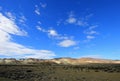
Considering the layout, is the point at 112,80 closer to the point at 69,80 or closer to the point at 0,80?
the point at 69,80

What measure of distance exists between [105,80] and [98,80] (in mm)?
1146

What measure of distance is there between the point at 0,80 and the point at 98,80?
14934mm

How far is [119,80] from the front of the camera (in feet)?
115

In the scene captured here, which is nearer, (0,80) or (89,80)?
(0,80)

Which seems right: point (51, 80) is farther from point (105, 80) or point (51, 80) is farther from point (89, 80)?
point (105, 80)

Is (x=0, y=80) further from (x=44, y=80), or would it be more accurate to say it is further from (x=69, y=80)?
(x=69, y=80)

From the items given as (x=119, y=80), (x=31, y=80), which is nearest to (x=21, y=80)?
(x=31, y=80)

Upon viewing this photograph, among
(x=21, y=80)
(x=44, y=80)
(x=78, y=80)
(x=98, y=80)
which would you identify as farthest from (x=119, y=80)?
(x=21, y=80)

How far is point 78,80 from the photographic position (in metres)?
34.1

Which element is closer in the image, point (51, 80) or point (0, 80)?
point (0, 80)

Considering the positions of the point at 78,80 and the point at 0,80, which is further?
the point at 78,80

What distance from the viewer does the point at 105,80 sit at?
113 feet

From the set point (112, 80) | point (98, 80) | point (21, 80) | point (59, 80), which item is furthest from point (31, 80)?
point (112, 80)

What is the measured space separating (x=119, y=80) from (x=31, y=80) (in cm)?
1404
